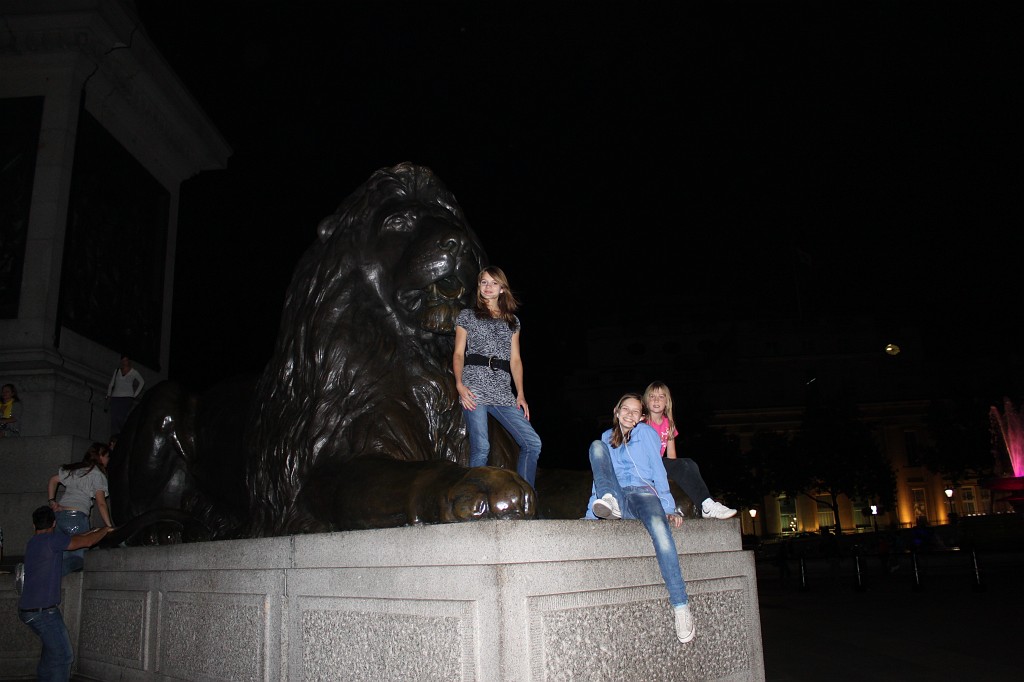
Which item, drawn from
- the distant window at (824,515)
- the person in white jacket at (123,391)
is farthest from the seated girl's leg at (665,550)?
the distant window at (824,515)

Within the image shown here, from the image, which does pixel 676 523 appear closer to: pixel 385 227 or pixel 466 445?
pixel 466 445

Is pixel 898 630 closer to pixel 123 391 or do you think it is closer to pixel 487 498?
pixel 487 498

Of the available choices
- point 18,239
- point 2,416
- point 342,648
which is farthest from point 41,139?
point 342,648

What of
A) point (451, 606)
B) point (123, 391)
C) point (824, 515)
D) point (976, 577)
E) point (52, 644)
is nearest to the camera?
point (451, 606)

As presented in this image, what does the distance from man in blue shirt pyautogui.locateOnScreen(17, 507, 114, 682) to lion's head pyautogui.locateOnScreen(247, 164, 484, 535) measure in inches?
68.6

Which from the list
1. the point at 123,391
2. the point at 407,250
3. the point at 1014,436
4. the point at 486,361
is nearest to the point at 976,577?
the point at 486,361

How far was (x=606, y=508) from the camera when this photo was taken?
3506 mm

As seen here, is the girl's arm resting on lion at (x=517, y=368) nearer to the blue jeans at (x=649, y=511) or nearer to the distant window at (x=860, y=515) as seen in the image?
the blue jeans at (x=649, y=511)

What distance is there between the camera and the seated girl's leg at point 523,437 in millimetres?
3900

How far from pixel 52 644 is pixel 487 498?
3550 millimetres

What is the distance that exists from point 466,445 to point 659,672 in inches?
59.8

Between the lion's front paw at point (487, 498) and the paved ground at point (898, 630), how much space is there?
3584 mm

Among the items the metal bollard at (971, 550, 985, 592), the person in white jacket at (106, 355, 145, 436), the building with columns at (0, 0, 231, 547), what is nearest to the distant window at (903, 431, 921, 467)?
the metal bollard at (971, 550, 985, 592)

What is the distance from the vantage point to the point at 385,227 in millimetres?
4344
